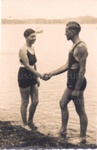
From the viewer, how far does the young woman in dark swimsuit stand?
4.16 meters

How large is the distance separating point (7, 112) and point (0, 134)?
46cm

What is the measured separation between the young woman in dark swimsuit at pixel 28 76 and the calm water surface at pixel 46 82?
0.15 metres

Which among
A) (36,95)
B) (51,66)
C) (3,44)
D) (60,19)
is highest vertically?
(60,19)

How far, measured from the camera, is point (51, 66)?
15.2ft

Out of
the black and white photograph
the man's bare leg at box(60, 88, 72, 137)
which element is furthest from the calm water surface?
the man's bare leg at box(60, 88, 72, 137)

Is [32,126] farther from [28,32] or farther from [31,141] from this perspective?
[28,32]

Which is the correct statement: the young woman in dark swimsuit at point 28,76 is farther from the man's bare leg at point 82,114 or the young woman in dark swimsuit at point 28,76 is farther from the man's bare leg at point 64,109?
the man's bare leg at point 82,114

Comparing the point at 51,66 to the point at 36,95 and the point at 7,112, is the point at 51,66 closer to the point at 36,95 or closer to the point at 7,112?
the point at 36,95

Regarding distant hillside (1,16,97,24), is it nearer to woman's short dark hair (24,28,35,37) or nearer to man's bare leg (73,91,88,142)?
woman's short dark hair (24,28,35,37)

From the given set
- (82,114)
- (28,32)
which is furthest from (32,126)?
(28,32)

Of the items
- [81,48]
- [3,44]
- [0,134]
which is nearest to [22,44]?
[3,44]

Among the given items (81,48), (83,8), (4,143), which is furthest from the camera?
(83,8)

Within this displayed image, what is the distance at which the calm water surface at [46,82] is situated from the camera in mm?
4305

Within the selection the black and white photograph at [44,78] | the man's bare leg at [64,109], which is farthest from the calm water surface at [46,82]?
the man's bare leg at [64,109]
